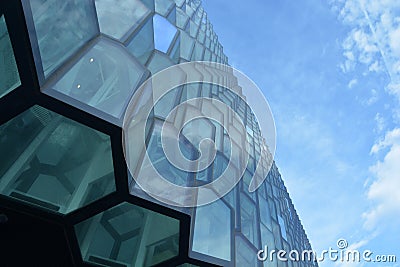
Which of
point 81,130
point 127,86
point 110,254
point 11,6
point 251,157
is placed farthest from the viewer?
point 251,157

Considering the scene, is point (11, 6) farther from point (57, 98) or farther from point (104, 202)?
point (104, 202)

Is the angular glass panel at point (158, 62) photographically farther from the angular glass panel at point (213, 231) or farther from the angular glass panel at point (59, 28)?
the angular glass panel at point (213, 231)

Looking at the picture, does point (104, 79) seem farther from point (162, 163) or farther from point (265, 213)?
point (265, 213)

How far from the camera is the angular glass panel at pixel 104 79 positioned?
5203 millimetres

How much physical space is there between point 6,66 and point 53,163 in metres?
2.11

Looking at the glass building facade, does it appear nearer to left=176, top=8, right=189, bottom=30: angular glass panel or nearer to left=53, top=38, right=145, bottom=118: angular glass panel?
left=53, top=38, right=145, bottom=118: angular glass panel

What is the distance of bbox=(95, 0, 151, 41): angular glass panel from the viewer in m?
7.10

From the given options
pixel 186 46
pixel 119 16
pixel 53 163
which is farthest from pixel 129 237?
pixel 186 46

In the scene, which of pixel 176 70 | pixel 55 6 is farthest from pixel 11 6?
pixel 176 70

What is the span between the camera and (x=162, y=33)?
11312mm

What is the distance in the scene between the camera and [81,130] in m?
5.73

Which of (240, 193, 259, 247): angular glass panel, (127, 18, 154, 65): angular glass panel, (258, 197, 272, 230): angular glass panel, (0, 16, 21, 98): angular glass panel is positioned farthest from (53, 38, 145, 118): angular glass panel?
(258, 197, 272, 230): angular glass panel

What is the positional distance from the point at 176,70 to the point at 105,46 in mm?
5124

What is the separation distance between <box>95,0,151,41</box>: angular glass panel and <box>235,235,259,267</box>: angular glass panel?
20.4 feet
